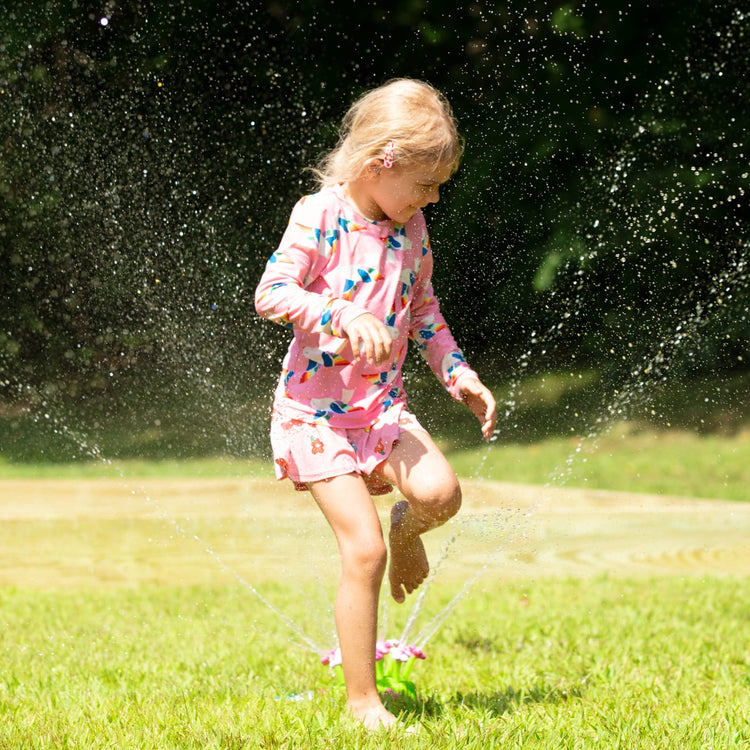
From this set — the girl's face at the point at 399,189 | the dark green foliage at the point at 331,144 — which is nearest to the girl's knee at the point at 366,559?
the girl's face at the point at 399,189

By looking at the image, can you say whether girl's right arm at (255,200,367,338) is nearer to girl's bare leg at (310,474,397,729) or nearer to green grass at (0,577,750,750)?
girl's bare leg at (310,474,397,729)

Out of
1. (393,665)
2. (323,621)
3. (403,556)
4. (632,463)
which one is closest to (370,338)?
(403,556)

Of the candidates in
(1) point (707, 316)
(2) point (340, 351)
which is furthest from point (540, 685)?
(1) point (707, 316)

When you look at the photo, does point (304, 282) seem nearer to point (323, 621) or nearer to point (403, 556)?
point (403, 556)

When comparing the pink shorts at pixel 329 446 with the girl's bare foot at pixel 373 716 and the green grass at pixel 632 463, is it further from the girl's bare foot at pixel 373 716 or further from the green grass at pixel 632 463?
the green grass at pixel 632 463

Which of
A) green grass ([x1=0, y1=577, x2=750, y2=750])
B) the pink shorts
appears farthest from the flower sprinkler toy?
the pink shorts

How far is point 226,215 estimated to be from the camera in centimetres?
994

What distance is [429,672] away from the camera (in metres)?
3.63

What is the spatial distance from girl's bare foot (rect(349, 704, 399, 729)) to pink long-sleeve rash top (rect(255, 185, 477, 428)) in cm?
68

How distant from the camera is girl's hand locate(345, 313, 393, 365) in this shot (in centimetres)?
254

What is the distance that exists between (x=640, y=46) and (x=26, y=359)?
19.9 ft

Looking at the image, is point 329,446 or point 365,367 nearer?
point 329,446

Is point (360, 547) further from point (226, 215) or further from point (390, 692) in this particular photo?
point (226, 215)

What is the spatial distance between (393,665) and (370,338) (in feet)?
3.45
